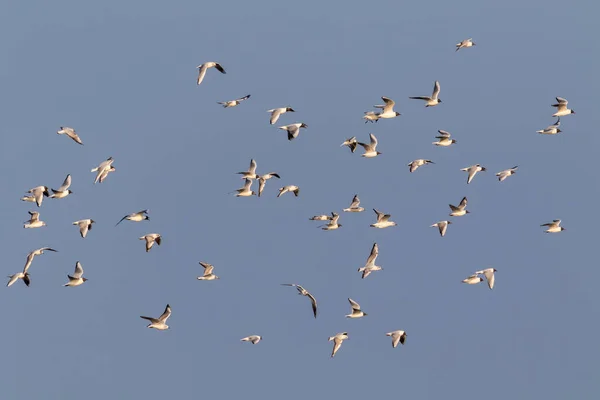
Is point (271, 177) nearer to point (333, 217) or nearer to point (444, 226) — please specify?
point (333, 217)

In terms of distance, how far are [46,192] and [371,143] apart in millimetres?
13280

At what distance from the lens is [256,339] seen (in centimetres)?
5847

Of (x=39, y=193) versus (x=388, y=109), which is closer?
(x=39, y=193)

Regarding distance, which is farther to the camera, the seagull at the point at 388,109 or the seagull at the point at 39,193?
the seagull at the point at 388,109

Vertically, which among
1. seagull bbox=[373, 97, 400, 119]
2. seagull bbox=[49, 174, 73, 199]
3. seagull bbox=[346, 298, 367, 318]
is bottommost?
seagull bbox=[346, 298, 367, 318]

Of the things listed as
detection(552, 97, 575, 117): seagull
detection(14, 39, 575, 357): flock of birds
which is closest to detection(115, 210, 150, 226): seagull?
detection(14, 39, 575, 357): flock of birds

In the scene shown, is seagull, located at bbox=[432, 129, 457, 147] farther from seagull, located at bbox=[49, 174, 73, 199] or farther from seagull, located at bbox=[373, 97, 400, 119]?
seagull, located at bbox=[49, 174, 73, 199]

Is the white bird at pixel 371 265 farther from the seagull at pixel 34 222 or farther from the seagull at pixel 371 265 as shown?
the seagull at pixel 34 222

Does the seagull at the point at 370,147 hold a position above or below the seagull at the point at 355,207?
above

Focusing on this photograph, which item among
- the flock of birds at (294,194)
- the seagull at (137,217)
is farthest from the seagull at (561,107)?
the seagull at (137,217)

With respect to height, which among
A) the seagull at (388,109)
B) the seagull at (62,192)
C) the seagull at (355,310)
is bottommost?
the seagull at (355,310)

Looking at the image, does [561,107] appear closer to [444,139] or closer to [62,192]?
[444,139]

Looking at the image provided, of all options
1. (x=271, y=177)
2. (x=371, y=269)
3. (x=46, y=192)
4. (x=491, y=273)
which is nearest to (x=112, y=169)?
(x=46, y=192)

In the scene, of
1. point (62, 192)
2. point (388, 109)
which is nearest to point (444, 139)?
point (388, 109)
